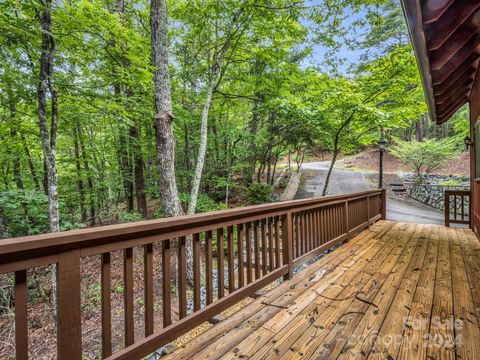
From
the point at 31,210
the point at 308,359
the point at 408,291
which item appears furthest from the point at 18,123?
the point at 408,291

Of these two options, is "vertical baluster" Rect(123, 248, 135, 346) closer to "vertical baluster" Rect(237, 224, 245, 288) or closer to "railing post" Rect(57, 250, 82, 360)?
"railing post" Rect(57, 250, 82, 360)

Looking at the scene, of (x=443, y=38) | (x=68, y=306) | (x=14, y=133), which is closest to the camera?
(x=68, y=306)

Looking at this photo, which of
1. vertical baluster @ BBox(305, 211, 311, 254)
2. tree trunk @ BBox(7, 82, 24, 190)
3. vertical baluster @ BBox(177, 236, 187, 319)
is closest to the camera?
vertical baluster @ BBox(177, 236, 187, 319)

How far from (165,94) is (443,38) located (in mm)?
4070

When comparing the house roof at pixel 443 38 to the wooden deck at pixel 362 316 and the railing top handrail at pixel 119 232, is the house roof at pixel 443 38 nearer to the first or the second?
the railing top handrail at pixel 119 232

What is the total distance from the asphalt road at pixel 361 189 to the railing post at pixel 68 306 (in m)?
9.22

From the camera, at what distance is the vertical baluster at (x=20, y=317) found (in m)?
0.96

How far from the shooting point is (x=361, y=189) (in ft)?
38.7

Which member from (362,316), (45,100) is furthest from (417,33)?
(45,100)

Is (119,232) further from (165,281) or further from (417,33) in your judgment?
(417,33)

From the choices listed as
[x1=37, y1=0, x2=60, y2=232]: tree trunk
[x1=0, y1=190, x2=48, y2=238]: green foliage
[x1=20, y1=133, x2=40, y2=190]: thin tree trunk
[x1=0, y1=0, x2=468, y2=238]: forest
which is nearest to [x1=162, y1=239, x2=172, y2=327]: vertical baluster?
[x1=0, y1=0, x2=468, y2=238]: forest

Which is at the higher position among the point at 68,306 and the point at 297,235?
the point at 68,306

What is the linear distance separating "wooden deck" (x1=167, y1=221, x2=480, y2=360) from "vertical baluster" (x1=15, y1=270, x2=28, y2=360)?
0.87m

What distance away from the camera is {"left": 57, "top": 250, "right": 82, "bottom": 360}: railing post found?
1081mm
